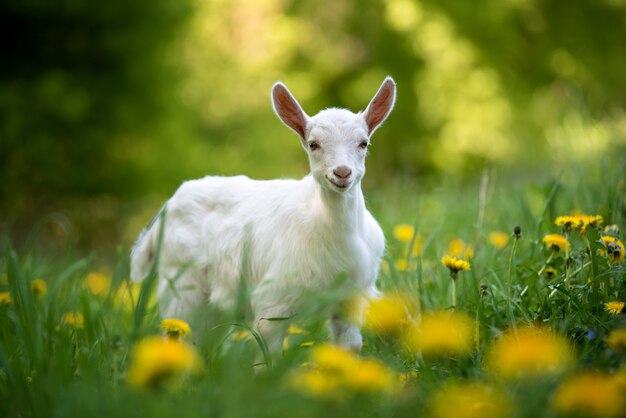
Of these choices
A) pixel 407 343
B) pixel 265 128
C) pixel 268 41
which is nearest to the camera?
pixel 407 343

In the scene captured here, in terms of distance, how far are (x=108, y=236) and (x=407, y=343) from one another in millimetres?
9095

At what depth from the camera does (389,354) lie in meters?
2.21

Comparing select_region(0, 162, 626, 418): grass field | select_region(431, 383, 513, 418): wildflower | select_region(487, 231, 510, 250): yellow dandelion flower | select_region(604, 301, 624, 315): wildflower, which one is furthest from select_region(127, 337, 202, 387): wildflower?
select_region(487, 231, 510, 250): yellow dandelion flower

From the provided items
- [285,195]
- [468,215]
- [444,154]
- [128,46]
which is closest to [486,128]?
[444,154]

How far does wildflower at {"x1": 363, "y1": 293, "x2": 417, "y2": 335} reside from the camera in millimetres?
1918

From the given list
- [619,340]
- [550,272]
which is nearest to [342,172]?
[550,272]

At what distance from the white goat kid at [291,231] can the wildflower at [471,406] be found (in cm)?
98

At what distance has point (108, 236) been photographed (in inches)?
420

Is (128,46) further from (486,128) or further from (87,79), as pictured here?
(486,128)

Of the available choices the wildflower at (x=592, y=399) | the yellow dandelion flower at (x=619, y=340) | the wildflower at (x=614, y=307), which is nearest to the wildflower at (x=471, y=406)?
the wildflower at (x=592, y=399)

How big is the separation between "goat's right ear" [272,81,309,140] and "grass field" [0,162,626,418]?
903 mm

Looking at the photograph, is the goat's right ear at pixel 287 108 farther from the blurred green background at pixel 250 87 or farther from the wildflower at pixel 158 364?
the blurred green background at pixel 250 87

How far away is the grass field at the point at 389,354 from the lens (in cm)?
152

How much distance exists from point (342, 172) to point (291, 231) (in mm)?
494
